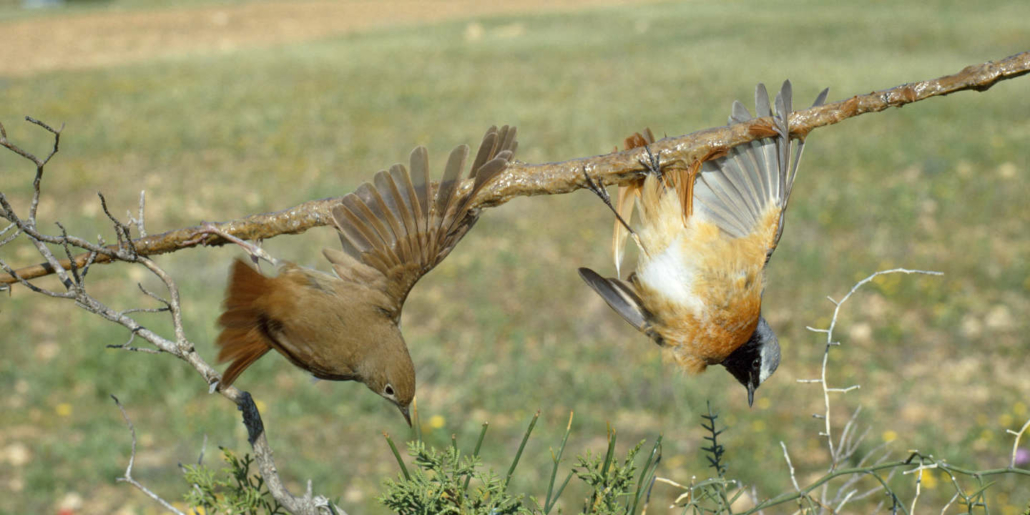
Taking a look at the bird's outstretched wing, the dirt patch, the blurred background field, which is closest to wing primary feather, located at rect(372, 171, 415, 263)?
the bird's outstretched wing

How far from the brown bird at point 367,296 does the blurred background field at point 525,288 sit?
126cm

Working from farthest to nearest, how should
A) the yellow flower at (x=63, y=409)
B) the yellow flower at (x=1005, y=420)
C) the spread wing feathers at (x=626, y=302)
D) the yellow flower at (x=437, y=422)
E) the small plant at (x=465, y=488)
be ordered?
the yellow flower at (x=63, y=409) < the yellow flower at (x=437, y=422) < the yellow flower at (x=1005, y=420) < the spread wing feathers at (x=626, y=302) < the small plant at (x=465, y=488)

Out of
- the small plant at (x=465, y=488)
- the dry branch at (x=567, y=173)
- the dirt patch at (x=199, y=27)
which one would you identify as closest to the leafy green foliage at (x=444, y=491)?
the small plant at (x=465, y=488)

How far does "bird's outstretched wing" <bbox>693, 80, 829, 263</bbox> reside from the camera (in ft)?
5.41

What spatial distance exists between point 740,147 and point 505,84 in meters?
13.2

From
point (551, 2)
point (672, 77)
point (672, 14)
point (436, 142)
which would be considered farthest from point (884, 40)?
point (551, 2)

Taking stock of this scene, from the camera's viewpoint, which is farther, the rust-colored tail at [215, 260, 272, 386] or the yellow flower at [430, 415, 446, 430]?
the yellow flower at [430, 415, 446, 430]

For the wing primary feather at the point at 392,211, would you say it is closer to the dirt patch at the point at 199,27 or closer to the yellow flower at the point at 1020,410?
the yellow flower at the point at 1020,410

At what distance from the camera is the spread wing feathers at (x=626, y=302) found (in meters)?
1.82

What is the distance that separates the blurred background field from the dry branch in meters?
1.74

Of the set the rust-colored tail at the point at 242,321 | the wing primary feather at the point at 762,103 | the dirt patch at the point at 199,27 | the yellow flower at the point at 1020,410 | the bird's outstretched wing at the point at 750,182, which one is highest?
the dirt patch at the point at 199,27

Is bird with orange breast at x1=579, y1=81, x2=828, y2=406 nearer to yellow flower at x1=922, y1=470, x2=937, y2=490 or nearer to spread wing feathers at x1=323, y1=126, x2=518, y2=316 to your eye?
spread wing feathers at x1=323, y1=126, x2=518, y2=316

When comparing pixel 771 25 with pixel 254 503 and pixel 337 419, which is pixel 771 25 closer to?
pixel 337 419

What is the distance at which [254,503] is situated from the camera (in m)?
1.30
